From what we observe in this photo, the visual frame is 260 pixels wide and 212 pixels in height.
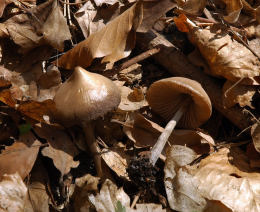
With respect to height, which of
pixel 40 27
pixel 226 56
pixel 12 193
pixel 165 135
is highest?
pixel 40 27

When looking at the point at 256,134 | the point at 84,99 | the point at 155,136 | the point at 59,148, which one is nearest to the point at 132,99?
the point at 155,136

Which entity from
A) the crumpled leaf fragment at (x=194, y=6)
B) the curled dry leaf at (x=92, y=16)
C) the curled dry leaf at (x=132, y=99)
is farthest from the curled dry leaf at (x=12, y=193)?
the crumpled leaf fragment at (x=194, y=6)

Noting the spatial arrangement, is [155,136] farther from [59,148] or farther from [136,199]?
[59,148]

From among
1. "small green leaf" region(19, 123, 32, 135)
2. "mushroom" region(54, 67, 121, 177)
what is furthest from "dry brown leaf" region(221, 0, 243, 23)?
"small green leaf" region(19, 123, 32, 135)

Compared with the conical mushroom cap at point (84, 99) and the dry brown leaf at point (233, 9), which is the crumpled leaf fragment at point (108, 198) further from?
the dry brown leaf at point (233, 9)

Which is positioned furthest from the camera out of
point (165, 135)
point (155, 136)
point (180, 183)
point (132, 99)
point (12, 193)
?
point (132, 99)

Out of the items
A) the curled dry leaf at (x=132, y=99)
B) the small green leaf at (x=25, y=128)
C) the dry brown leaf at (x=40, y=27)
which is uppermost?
the dry brown leaf at (x=40, y=27)

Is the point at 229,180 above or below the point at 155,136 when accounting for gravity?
below
